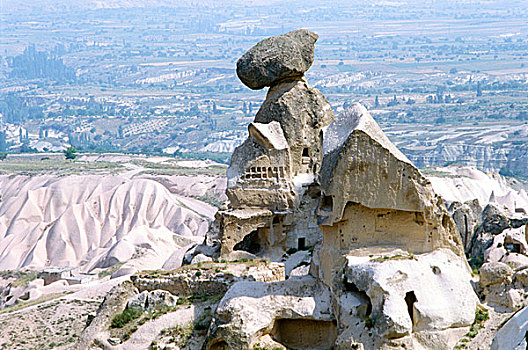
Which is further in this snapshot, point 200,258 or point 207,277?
point 200,258

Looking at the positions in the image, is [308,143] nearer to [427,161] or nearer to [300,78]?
[300,78]

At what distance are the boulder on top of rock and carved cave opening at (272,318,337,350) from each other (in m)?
13.5

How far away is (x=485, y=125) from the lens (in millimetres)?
190875

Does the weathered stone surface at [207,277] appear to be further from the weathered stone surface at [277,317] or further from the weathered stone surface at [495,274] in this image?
the weathered stone surface at [495,274]

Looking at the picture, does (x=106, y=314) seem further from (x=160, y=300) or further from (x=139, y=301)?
(x=160, y=300)

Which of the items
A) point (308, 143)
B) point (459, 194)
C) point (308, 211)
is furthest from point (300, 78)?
point (459, 194)

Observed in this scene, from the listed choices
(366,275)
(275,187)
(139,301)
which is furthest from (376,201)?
(275,187)

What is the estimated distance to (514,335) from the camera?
1109cm

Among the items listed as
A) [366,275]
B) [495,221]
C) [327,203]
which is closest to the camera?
[366,275]

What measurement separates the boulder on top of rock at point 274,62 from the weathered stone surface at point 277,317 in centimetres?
1263

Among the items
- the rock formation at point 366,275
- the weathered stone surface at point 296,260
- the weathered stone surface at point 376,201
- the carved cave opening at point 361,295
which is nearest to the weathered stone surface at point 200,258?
the weathered stone surface at point 296,260

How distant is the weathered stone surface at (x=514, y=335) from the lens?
35.6 ft

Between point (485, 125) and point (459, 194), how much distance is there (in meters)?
114

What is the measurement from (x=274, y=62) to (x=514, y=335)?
969 inches
